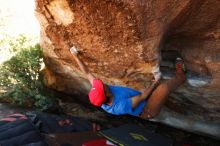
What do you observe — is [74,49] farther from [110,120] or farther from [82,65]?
[110,120]

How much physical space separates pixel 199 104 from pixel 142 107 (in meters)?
1.32

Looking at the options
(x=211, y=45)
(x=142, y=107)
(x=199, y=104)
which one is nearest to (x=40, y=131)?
(x=142, y=107)

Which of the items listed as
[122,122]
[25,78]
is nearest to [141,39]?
[122,122]

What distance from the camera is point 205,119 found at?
5.96 metres

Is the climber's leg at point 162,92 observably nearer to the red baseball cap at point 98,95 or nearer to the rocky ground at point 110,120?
the red baseball cap at point 98,95

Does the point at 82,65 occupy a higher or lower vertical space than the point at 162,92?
higher

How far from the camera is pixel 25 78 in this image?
690cm

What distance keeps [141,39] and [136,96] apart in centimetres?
85

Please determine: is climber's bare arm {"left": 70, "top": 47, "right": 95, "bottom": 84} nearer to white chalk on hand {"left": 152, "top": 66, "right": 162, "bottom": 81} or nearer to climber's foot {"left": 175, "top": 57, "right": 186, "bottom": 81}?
white chalk on hand {"left": 152, "top": 66, "right": 162, "bottom": 81}

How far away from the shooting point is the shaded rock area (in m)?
3.94

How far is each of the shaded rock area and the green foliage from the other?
838 millimetres

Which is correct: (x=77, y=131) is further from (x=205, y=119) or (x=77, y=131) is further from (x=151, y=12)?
(x=151, y=12)

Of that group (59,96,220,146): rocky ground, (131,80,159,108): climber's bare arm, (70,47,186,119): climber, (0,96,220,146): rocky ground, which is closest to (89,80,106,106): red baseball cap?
(70,47,186,119): climber

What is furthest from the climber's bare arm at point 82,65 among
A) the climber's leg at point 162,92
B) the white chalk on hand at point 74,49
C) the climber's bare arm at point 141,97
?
the climber's leg at point 162,92
